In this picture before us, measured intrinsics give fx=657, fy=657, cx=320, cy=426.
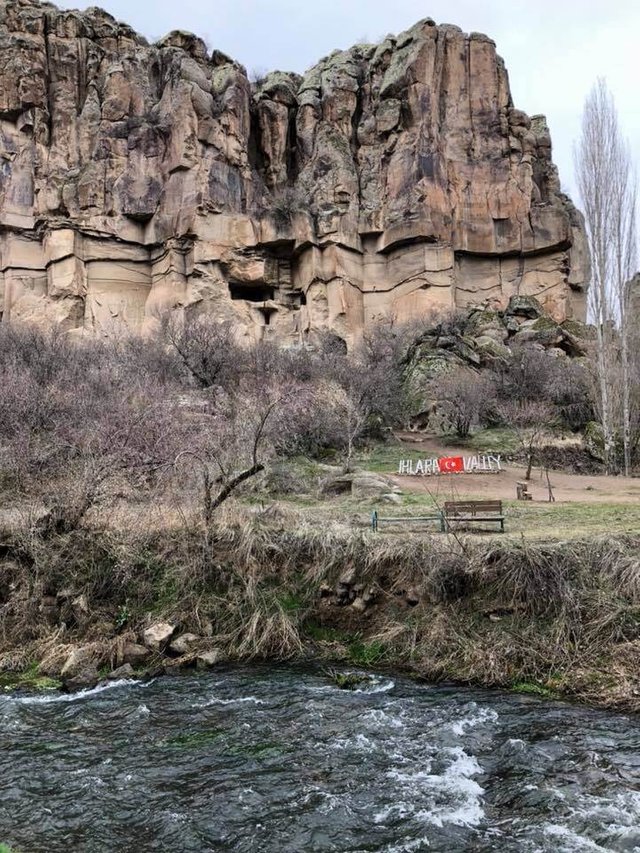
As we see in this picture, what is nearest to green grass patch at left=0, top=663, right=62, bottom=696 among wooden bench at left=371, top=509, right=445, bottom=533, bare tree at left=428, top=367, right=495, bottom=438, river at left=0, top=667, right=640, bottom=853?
river at left=0, top=667, right=640, bottom=853

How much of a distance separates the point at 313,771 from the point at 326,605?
463 cm

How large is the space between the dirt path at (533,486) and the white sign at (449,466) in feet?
0.75

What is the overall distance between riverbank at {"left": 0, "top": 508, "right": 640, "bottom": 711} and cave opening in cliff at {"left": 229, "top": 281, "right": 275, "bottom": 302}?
35858mm

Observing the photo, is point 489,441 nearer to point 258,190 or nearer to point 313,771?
point 313,771

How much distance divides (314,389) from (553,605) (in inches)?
747

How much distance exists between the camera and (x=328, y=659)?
11.0 metres

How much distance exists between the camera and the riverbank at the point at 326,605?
9891 millimetres

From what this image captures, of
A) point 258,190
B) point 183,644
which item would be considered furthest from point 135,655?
point 258,190

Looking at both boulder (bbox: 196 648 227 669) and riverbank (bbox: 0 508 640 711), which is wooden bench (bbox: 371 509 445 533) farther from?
boulder (bbox: 196 648 227 669)

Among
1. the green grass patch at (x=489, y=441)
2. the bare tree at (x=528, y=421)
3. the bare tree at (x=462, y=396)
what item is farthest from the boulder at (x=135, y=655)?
the bare tree at (x=462, y=396)

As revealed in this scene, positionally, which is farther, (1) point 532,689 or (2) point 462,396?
(2) point 462,396

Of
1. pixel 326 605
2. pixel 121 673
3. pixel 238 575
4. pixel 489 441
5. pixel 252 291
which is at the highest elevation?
pixel 252 291

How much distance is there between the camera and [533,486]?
74.7 feet

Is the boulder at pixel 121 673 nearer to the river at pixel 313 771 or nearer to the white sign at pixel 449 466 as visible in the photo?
the river at pixel 313 771
